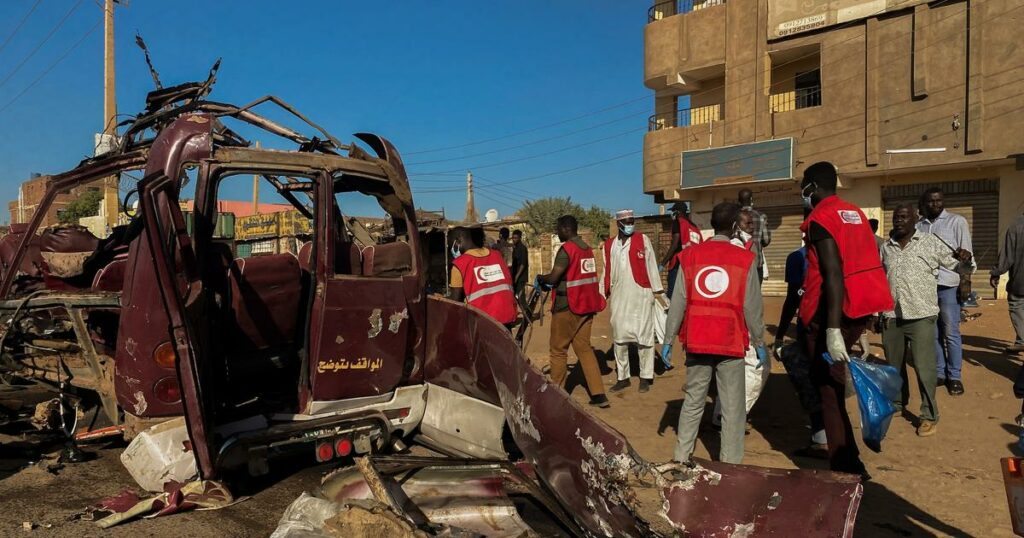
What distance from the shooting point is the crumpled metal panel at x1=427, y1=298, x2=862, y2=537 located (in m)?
2.68

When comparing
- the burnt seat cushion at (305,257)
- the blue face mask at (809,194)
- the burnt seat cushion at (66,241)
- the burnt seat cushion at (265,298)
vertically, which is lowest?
the burnt seat cushion at (265,298)

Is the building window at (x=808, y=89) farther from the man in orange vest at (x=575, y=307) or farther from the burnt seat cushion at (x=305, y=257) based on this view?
the burnt seat cushion at (x=305, y=257)

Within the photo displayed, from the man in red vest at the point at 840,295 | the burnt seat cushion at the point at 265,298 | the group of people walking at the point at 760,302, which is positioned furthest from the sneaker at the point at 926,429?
the burnt seat cushion at the point at 265,298

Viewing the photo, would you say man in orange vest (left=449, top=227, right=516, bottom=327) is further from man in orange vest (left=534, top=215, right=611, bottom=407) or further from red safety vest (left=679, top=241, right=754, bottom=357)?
red safety vest (left=679, top=241, right=754, bottom=357)

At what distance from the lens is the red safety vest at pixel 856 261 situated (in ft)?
13.3

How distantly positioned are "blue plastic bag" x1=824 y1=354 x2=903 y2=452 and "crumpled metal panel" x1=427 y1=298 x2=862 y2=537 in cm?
145

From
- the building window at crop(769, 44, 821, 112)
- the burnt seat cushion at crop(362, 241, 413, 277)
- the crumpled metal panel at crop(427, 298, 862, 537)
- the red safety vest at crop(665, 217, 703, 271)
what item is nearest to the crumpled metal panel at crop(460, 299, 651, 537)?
the crumpled metal panel at crop(427, 298, 862, 537)

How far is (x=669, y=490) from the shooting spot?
2.87 metres

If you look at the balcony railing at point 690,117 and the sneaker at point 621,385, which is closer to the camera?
the sneaker at point 621,385

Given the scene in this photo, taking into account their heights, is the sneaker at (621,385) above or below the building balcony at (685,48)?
below

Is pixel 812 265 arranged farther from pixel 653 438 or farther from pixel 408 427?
pixel 408 427

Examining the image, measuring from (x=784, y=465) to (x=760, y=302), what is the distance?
145 cm

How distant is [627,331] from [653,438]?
163cm

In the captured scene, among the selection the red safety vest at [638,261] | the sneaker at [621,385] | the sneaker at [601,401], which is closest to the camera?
the sneaker at [601,401]
